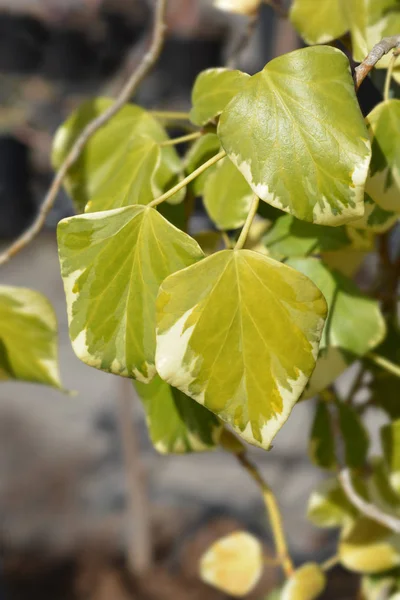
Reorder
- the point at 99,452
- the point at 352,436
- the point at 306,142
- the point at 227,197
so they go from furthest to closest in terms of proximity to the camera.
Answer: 1. the point at 99,452
2. the point at 352,436
3. the point at 227,197
4. the point at 306,142

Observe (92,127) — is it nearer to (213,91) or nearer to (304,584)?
(213,91)

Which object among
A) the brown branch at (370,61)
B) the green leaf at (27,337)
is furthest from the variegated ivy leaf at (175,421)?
the brown branch at (370,61)

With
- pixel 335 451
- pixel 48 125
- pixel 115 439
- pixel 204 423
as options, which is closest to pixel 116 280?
pixel 204 423

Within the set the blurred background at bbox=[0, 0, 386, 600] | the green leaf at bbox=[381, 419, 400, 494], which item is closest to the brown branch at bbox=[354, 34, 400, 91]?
the green leaf at bbox=[381, 419, 400, 494]

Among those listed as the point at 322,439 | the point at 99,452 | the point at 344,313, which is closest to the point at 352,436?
the point at 322,439


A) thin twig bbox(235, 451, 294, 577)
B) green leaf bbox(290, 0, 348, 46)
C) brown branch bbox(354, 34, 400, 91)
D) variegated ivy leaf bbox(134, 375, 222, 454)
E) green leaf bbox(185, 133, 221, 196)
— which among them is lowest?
thin twig bbox(235, 451, 294, 577)

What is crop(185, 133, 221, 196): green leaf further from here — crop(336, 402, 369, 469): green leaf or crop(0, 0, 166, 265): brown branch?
crop(336, 402, 369, 469): green leaf
